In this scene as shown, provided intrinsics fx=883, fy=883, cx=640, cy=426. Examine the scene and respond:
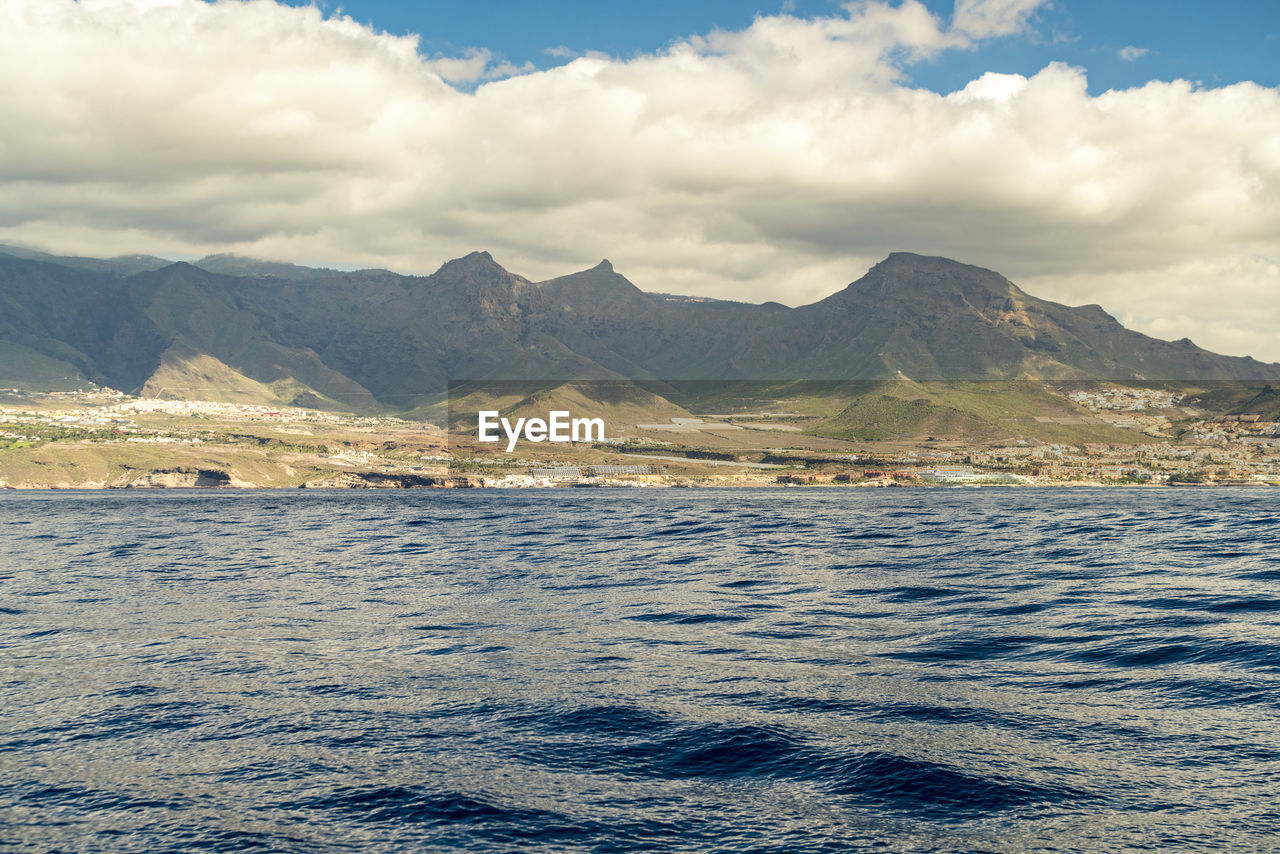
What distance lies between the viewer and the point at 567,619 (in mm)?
42875

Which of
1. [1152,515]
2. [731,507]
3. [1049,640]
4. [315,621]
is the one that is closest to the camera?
[1049,640]

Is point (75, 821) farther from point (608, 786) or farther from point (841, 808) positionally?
Result: point (841, 808)

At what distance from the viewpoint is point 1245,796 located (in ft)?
60.6

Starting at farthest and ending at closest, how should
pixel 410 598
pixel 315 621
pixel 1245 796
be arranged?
pixel 410 598, pixel 315 621, pixel 1245 796

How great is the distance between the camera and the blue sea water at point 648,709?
59.6 ft

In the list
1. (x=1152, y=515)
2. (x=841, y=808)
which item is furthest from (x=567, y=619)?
(x=1152, y=515)

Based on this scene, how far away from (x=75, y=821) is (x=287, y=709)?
807cm

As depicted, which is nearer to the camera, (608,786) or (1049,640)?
(608,786)

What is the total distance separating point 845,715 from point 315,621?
27.1m

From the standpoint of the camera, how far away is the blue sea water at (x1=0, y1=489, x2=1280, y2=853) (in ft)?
59.6

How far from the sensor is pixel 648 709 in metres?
26.2

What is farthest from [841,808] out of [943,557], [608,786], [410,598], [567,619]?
[943,557]

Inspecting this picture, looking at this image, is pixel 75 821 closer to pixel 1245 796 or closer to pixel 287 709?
pixel 287 709

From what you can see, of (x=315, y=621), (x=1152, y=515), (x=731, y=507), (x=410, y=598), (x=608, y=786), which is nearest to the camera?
(x=608, y=786)
